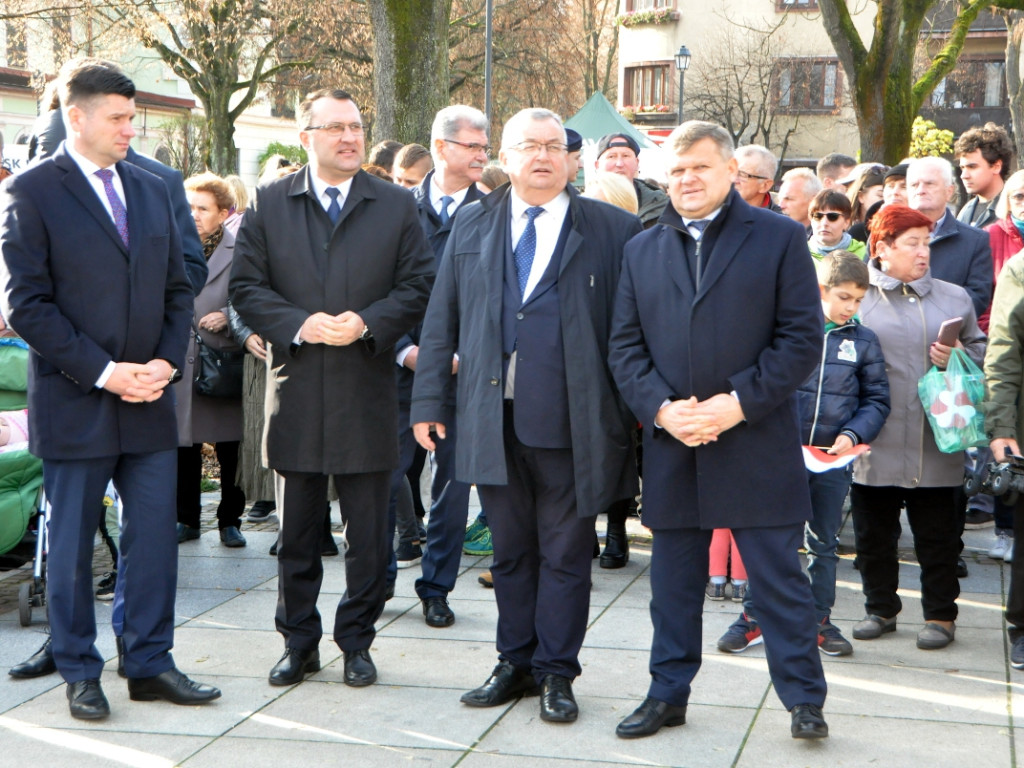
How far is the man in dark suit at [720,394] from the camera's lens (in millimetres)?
4477

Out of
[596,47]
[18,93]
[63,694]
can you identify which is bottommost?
[63,694]

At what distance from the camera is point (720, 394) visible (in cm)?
447

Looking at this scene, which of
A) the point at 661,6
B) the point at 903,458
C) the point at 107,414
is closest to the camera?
the point at 107,414

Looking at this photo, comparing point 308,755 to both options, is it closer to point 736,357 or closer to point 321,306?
point 321,306

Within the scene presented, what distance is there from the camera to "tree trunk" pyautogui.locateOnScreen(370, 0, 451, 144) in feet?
44.9

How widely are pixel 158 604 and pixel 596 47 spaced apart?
4469 centimetres

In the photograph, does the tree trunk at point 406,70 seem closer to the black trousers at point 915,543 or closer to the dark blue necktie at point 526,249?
the black trousers at point 915,543

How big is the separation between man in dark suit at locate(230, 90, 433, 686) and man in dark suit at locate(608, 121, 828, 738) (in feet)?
3.63

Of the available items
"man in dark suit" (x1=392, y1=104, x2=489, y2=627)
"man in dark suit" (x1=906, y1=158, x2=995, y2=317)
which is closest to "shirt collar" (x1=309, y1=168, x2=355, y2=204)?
"man in dark suit" (x1=392, y1=104, x2=489, y2=627)

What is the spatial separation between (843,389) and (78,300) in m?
3.15

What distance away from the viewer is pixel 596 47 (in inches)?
1868

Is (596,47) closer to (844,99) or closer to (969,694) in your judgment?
(844,99)

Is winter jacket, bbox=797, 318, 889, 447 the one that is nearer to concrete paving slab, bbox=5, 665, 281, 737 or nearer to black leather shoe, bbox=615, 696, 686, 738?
black leather shoe, bbox=615, 696, 686, 738

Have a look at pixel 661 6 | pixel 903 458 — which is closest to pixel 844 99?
pixel 661 6
